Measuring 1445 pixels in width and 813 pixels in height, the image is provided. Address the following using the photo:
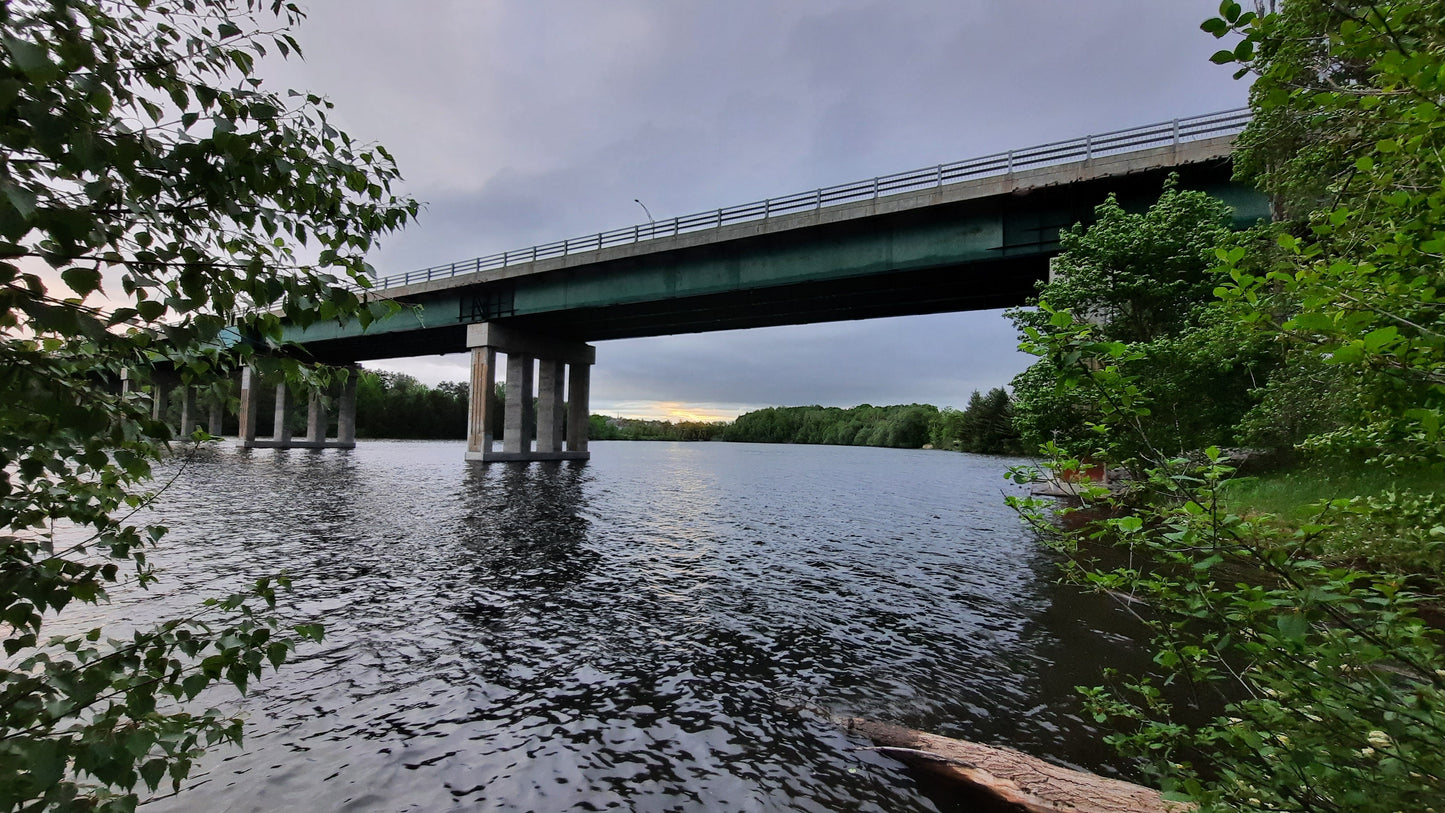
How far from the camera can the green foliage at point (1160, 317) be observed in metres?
15.8

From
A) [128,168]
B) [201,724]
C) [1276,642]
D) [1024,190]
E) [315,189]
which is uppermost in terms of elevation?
[1024,190]

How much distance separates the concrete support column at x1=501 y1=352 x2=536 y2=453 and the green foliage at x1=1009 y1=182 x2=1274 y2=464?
3712cm

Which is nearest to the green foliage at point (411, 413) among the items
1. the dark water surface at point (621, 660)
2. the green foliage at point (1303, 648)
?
the dark water surface at point (621, 660)

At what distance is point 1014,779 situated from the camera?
5.31m

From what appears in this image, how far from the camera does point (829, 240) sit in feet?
94.6

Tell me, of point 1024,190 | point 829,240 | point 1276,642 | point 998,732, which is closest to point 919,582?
point 998,732

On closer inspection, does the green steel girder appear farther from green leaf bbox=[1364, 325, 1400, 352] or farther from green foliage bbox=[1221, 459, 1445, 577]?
green leaf bbox=[1364, 325, 1400, 352]

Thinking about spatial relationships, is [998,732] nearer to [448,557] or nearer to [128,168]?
[128,168]

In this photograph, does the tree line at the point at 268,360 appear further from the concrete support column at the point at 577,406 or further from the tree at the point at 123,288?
the concrete support column at the point at 577,406

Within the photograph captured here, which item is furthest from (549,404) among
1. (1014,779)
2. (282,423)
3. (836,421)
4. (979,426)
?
(836,421)

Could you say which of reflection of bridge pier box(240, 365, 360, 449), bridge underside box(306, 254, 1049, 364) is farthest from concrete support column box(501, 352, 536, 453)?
reflection of bridge pier box(240, 365, 360, 449)

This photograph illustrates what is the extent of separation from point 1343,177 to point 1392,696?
350 inches

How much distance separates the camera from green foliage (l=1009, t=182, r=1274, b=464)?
1584cm

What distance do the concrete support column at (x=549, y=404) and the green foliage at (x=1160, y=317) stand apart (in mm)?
38900
